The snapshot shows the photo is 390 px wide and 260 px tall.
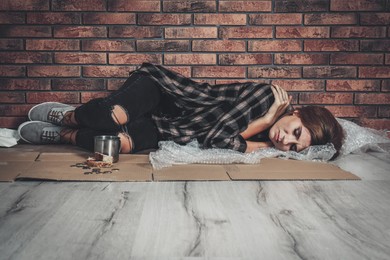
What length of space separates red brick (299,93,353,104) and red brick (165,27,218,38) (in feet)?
2.46

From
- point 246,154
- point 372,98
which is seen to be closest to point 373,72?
point 372,98

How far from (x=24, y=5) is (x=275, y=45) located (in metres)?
1.71

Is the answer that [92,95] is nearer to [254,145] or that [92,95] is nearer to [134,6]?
[134,6]

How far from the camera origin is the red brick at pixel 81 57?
2762mm

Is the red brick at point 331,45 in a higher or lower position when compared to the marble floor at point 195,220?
higher

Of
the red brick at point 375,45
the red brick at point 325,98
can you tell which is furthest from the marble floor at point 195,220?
the red brick at point 375,45

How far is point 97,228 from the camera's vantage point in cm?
112

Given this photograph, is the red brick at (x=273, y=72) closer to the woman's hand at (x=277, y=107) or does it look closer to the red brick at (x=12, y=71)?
the woman's hand at (x=277, y=107)

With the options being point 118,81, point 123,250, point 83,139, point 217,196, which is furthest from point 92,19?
point 123,250

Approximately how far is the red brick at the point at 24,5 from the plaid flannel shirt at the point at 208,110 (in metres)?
0.90

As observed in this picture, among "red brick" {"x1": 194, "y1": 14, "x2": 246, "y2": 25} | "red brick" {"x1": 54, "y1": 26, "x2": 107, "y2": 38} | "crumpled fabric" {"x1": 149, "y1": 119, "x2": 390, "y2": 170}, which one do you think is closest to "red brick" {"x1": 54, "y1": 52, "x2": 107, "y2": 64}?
"red brick" {"x1": 54, "y1": 26, "x2": 107, "y2": 38}

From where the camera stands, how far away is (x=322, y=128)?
216cm

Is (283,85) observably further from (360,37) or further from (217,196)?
(217,196)

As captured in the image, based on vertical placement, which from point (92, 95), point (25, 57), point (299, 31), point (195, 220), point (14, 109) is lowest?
point (195, 220)
